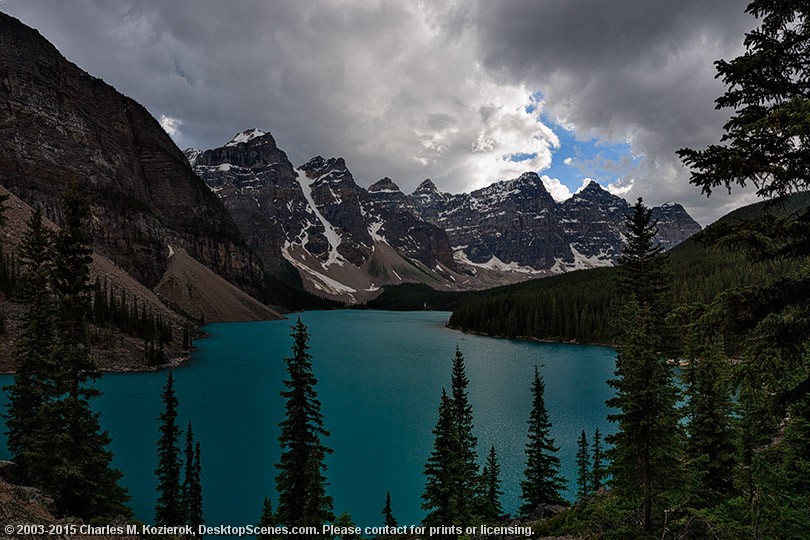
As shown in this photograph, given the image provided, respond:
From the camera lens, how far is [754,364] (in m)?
6.07

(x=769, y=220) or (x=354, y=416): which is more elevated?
(x=769, y=220)

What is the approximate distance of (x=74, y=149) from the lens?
14588cm

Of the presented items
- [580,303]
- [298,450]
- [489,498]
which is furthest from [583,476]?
[580,303]

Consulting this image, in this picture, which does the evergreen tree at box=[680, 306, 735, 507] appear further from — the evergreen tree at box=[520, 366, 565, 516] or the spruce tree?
the spruce tree

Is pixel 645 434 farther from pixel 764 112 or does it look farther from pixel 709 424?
pixel 764 112

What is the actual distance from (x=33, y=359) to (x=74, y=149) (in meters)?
170

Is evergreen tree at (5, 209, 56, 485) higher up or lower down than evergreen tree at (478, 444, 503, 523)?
higher up


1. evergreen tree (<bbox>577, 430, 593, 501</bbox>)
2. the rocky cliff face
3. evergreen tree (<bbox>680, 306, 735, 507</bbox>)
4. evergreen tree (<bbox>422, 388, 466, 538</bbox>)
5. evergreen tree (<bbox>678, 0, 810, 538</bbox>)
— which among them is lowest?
evergreen tree (<bbox>577, 430, 593, 501</bbox>)

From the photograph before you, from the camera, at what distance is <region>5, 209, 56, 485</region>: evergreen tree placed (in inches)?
713

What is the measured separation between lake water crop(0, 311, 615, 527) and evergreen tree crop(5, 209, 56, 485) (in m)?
8.12

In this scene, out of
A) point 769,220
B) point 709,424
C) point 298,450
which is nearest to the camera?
point 769,220

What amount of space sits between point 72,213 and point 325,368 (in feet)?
176

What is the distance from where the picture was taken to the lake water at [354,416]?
1049 inches

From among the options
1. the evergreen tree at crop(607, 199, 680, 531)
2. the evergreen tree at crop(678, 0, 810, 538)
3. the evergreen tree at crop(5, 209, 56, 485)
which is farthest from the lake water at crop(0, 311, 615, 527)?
the evergreen tree at crop(678, 0, 810, 538)
